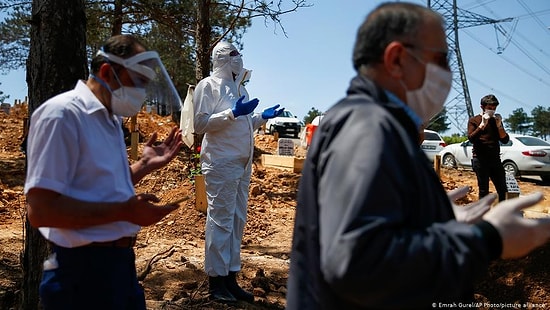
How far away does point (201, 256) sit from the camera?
20.5 feet

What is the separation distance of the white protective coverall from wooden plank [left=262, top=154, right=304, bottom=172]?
7.31 meters

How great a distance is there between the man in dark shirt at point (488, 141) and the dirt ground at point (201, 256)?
2302mm

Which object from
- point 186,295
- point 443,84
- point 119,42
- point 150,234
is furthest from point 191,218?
point 443,84

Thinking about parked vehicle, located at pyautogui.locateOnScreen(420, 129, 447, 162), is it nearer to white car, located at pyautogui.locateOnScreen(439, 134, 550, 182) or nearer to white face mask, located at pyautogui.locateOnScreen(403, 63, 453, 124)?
white car, located at pyautogui.locateOnScreen(439, 134, 550, 182)

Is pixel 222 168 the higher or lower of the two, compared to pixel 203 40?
lower

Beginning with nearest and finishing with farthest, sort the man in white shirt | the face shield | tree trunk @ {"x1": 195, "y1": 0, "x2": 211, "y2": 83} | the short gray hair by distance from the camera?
the short gray hair < the man in white shirt < the face shield < tree trunk @ {"x1": 195, "y1": 0, "x2": 211, "y2": 83}

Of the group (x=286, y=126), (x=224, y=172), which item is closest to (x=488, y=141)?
(x=224, y=172)

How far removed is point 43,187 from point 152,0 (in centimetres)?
1108

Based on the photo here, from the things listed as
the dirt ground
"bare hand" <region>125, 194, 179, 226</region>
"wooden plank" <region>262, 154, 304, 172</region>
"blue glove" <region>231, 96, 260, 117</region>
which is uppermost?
"blue glove" <region>231, 96, 260, 117</region>

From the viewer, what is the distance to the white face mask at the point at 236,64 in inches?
176

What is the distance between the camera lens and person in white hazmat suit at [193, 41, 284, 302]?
4160 mm

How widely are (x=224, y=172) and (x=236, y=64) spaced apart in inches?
38.7

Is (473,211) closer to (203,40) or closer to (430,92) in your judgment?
(430,92)

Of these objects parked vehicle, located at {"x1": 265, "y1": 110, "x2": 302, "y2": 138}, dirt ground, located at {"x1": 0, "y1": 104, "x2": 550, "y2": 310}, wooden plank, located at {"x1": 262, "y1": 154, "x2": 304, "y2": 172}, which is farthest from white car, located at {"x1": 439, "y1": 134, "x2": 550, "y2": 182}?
parked vehicle, located at {"x1": 265, "y1": 110, "x2": 302, "y2": 138}
